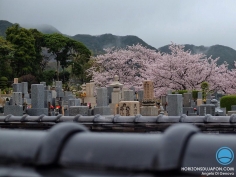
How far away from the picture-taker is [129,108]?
41.4 feet

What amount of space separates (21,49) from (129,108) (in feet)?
99.6

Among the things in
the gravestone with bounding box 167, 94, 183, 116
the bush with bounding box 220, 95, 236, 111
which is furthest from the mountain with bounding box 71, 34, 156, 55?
the gravestone with bounding box 167, 94, 183, 116

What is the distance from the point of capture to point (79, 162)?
4.68 feet

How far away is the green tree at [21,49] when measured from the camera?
132 ft

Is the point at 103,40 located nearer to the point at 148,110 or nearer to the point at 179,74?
the point at 179,74

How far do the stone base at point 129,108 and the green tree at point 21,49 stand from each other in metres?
29.4

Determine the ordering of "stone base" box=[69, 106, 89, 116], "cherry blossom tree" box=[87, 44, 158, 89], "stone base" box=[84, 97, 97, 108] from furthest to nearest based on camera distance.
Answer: "cherry blossom tree" box=[87, 44, 158, 89] < "stone base" box=[84, 97, 97, 108] < "stone base" box=[69, 106, 89, 116]

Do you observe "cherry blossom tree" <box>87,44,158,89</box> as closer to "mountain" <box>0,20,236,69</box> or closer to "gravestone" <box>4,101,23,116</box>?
"gravestone" <box>4,101,23,116</box>

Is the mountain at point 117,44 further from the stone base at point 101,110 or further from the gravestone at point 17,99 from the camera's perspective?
the stone base at point 101,110

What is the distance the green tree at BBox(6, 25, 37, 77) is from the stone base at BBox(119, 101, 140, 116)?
29.4 m

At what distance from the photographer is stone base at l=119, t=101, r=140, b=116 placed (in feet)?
41.3

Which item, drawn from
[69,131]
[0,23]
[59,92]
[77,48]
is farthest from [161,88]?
[0,23]

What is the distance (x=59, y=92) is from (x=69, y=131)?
20.0 meters

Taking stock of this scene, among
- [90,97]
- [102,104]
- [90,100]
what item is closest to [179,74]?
[90,97]
